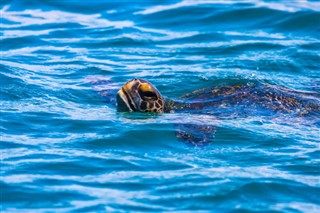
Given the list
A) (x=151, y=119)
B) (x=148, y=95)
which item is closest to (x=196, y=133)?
(x=151, y=119)

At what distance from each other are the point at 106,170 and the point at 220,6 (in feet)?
34.4

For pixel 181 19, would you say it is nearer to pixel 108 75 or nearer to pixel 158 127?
pixel 108 75

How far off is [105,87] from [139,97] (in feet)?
5.83

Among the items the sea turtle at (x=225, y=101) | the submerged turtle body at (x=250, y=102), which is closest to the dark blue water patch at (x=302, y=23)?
the sea turtle at (x=225, y=101)

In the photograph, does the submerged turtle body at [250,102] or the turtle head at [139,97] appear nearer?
the turtle head at [139,97]

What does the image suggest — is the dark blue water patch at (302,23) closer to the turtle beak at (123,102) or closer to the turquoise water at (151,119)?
the turquoise water at (151,119)

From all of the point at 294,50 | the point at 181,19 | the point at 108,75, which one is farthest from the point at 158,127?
the point at 181,19

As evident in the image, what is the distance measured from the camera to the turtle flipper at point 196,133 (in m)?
8.25

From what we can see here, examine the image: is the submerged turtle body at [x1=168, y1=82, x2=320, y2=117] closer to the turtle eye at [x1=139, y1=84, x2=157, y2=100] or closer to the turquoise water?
the turquoise water

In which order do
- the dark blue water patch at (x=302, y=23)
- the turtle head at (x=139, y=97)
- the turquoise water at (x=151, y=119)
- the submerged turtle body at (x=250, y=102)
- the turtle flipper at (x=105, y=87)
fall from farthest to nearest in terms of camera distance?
the dark blue water patch at (x=302, y=23)
the turtle flipper at (x=105, y=87)
the submerged turtle body at (x=250, y=102)
the turtle head at (x=139, y=97)
the turquoise water at (x=151, y=119)

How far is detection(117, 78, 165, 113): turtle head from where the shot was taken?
9.16 metres

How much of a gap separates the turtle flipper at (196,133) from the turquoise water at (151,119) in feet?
0.28

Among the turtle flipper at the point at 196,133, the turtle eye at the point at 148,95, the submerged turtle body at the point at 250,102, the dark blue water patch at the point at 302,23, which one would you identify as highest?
the dark blue water patch at the point at 302,23

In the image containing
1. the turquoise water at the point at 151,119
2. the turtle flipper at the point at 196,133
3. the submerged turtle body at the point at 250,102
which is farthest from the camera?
the submerged turtle body at the point at 250,102
